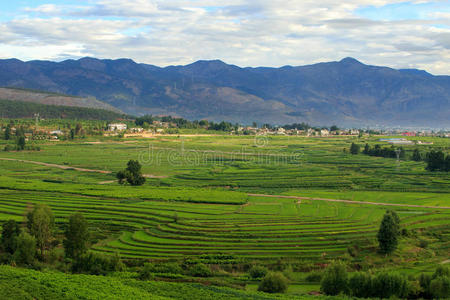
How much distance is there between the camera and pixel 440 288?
29.0 m

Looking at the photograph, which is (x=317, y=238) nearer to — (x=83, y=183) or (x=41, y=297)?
(x=41, y=297)

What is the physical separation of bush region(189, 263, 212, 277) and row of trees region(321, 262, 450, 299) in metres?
8.25

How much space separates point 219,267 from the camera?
34688 mm

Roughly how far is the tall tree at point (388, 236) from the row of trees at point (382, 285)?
8.15 m

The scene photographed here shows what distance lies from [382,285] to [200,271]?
1235 centimetres

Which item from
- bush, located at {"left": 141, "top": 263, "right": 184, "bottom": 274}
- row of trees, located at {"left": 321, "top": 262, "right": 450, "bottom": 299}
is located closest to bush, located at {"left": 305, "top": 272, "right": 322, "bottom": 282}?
row of trees, located at {"left": 321, "top": 262, "right": 450, "bottom": 299}

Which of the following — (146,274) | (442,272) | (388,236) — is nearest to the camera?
(442,272)

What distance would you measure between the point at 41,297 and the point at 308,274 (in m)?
18.1

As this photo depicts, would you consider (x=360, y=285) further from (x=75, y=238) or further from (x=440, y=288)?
(x=75, y=238)

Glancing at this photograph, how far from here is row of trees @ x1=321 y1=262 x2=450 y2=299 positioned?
2911 cm

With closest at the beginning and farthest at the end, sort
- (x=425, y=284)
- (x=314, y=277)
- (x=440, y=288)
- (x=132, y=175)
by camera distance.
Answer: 1. (x=440, y=288)
2. (x=425, y=284)
3. (x=314, y=277)
4. (x=132, y=175)

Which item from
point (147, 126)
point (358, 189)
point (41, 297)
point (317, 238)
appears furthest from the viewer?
point (147, 126)

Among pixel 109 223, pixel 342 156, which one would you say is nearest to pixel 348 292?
pixel 109 223

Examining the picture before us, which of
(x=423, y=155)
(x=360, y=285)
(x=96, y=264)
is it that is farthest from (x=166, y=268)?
(x=423, y=155)
